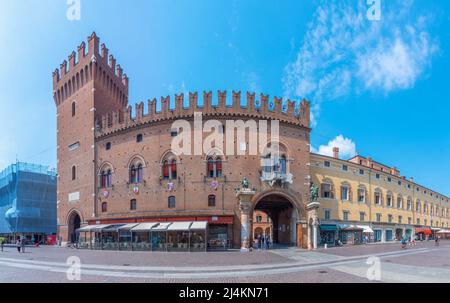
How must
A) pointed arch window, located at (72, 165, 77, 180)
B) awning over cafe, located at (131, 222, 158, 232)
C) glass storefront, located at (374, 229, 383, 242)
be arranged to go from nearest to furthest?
awning over cafe, located at (131, 222, 158, 232) → pointed arch window, located at (72, 165, 77, 180) → glass storefront, located at (374, 229, 383, 242)

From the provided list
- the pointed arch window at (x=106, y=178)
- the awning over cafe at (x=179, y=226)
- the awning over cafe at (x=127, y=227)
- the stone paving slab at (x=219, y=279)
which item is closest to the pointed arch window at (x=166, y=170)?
the awning over cafe at (x=179, y=226)

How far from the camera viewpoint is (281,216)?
40000 mm

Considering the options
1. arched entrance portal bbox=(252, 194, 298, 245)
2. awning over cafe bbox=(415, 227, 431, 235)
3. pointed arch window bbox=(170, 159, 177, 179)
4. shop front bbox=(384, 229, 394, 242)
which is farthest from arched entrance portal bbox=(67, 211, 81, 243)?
awning over cafe bbox=(415, 227, 431, 235)

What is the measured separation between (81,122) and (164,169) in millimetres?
16960

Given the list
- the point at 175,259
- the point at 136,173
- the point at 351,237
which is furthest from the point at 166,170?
the point at 351,237

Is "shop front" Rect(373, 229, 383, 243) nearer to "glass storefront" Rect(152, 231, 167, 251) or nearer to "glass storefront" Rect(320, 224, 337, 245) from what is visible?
"glass storefront" Rect(320, 224, 337, 245)

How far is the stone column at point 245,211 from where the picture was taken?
30.1 m

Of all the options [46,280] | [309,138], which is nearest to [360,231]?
[309,138]

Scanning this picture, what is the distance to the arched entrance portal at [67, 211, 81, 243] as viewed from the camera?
41.2 metres

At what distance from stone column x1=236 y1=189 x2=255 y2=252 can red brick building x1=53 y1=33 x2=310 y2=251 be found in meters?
0.53

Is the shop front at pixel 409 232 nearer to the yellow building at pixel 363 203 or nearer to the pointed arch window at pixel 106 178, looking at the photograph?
the yellow building at pixel 363 203

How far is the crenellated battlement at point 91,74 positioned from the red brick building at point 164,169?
178mm
